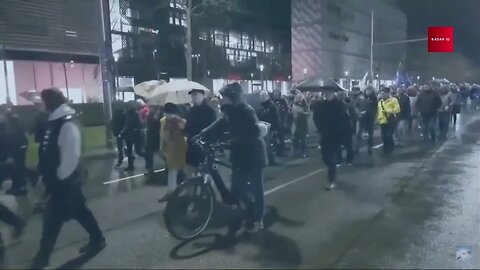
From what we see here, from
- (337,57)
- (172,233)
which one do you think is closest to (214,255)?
(172,233)

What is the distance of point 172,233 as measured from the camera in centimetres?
527

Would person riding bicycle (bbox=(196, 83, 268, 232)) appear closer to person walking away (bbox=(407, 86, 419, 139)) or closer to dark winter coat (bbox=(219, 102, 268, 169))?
dark winter coat (bbox=(219, 102, 268, 169))

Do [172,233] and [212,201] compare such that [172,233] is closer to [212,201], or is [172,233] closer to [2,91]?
[212,201]

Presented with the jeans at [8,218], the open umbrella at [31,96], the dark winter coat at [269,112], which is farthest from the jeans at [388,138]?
the jeans at [8,218]

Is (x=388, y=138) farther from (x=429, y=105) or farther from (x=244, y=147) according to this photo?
(x=244, y=147)

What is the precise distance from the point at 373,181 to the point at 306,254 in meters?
3.95

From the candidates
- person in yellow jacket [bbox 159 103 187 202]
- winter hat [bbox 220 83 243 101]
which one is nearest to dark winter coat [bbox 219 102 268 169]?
winter hat [bbox 220 83 243 101]

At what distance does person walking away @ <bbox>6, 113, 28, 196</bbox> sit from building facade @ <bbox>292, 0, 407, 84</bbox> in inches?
2279

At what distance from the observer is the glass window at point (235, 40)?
50031 millimetres

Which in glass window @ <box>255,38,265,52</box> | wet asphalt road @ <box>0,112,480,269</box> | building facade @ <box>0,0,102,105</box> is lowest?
wet asphalt road @ <box>0,112,480,269</box>

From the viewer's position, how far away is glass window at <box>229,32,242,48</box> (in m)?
50.0

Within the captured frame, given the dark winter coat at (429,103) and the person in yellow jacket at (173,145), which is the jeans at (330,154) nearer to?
the person in yellow jacket at (173,145)

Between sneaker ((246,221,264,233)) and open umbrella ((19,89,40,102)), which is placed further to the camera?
open umbrella ((19,89,40,102))

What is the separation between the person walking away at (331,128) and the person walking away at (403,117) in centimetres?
495
